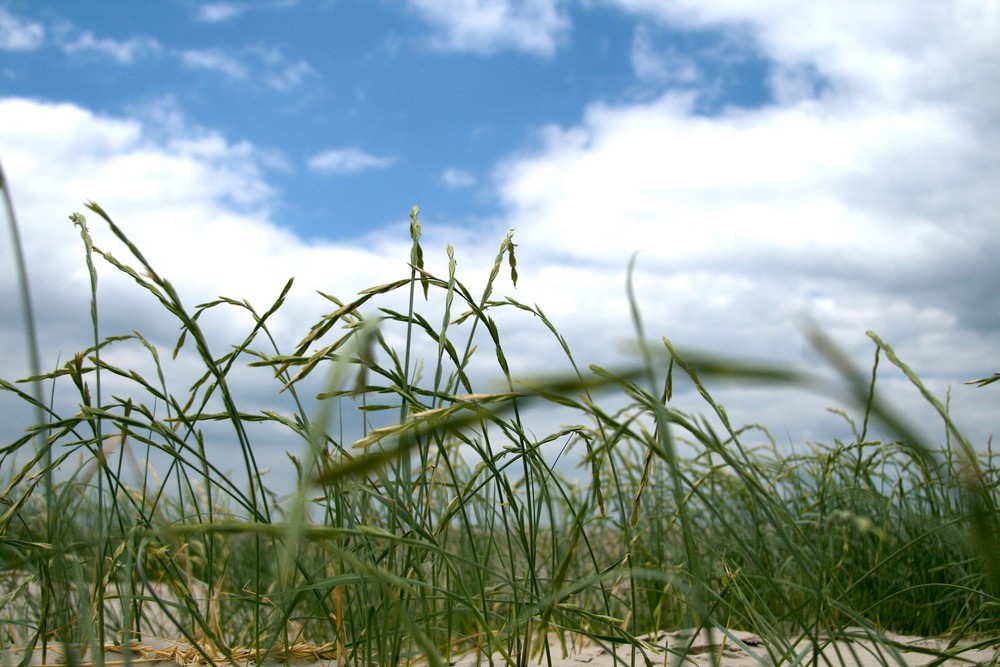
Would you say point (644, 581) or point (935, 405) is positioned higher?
point (935, 405)

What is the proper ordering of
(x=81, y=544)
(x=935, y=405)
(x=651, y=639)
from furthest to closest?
(x=651, y=639) → (x=81, y=544) → (x=935, y=405)

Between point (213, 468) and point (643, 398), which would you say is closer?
point (643, 398)

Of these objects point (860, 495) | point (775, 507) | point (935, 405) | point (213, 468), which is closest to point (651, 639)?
point (775, 507)

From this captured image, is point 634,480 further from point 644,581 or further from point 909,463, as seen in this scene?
point 909,463

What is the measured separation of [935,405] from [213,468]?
1251mm

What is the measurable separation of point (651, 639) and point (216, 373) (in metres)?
1.38

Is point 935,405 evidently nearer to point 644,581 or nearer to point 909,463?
point 644,581

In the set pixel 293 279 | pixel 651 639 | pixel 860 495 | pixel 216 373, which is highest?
pixel 293 279

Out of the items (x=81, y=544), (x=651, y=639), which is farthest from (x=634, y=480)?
(x=81, y=544)

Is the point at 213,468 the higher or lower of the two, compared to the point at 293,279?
lower

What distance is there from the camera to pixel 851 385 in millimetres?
540

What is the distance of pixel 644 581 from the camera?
328cm

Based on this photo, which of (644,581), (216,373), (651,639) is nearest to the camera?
(216,373)

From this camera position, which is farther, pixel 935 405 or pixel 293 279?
pixel 293 279
